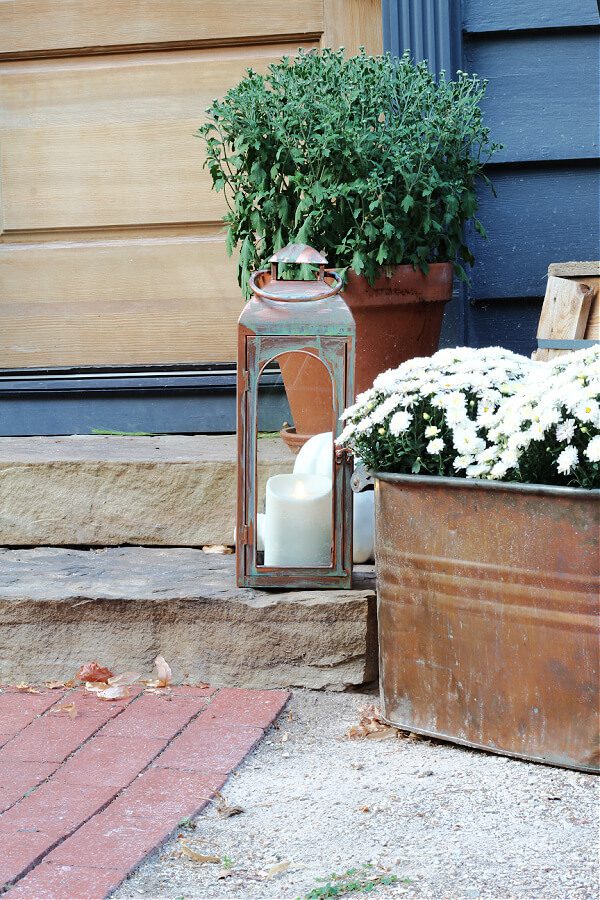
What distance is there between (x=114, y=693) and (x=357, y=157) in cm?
139

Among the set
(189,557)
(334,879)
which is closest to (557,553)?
(334,879)

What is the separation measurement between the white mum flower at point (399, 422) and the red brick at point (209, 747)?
651mm

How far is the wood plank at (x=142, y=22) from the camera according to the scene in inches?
124

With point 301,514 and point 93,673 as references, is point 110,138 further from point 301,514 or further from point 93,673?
point 93,673

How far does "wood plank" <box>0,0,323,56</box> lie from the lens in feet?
10.4

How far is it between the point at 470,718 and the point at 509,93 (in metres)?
1.85

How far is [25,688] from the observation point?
7.55 feet

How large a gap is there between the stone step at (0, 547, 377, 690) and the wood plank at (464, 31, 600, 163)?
138 cm

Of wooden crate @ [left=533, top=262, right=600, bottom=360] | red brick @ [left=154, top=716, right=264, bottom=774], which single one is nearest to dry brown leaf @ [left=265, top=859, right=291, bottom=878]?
red brick @ [left=154, top=716, right=264, bottom=774]

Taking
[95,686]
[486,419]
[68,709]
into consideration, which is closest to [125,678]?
[95,686]

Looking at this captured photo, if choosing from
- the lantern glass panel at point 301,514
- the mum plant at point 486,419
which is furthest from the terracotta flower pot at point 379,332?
the mum plant at point 486,419

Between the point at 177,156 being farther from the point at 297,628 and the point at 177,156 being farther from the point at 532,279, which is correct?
the point at 297,628

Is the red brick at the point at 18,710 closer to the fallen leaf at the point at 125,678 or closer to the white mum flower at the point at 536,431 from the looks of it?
the fallen leaf at the point at 125,678

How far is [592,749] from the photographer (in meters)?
1.79
